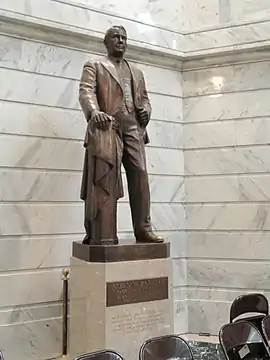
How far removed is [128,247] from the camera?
4234mm

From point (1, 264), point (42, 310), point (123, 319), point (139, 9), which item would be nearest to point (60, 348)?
point (42, 310)

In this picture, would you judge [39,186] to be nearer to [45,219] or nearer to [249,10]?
[45,219]

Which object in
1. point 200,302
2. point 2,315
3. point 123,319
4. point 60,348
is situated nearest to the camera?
point 123,319

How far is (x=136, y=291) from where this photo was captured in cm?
423

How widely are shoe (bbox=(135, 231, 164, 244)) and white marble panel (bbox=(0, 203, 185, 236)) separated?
3.62ft

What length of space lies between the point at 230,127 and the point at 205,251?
1.38 m

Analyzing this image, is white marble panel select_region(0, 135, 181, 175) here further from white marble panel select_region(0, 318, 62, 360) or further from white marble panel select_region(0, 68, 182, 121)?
white marble panel select_region(0, 318, 62, 360)

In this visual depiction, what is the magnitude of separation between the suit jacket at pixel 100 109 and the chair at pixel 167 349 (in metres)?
1.46

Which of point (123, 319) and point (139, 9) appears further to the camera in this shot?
point (139, 9)

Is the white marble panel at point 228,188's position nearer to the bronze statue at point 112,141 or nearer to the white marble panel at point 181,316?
the white marble panel at point 181,316

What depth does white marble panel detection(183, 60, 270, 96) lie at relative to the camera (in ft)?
19.7

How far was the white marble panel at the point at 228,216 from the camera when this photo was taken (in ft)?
19.4

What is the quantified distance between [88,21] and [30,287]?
268 cm

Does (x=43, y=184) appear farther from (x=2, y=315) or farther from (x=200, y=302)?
(x=200, y=302)
